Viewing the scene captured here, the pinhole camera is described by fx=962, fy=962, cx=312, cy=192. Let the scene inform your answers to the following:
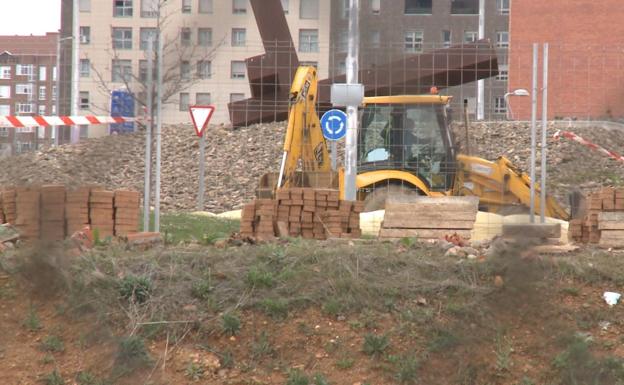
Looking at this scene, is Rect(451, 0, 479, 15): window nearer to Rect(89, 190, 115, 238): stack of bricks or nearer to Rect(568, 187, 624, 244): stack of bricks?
Rect(89, 190, 115, 238): stack of bricks

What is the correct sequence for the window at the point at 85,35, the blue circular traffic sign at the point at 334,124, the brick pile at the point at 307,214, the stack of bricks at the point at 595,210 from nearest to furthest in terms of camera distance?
the window at the point at 85,35 → the stack of bricks at the point at 595,210 → the brick pile at the point at 307,214 → the blue circular traffic sign at the point at 334,124

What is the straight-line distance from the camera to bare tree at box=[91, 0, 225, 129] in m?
2.12

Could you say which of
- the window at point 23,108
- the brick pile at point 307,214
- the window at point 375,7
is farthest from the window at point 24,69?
the brick pile at point 307,214

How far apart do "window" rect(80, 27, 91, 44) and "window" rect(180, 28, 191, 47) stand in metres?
0.36

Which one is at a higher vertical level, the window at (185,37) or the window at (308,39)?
the window at (308,39)

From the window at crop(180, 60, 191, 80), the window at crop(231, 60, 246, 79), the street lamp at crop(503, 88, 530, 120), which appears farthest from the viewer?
the street lamp at crop(503, 88, 530, 120)

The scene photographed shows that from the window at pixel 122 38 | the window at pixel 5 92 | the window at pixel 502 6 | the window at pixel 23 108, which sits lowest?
the window at pixel 23 108

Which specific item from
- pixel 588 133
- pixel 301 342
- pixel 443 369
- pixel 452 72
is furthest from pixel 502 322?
pixel 588 133

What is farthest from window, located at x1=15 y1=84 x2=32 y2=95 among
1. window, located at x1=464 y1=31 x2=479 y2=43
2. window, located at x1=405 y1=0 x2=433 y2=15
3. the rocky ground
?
the rocky ground

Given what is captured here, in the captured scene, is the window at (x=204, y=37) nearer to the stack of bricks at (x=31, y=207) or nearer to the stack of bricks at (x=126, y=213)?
the stack of bricks at (x=31, y=207)

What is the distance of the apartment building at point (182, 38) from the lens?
79.7 inches

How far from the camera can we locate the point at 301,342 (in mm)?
6730

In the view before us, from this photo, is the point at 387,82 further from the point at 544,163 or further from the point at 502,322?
the point at 502,322

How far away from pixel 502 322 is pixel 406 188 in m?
10.7
